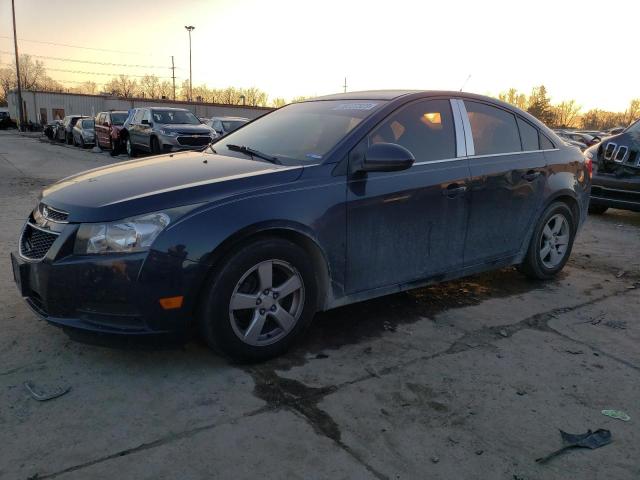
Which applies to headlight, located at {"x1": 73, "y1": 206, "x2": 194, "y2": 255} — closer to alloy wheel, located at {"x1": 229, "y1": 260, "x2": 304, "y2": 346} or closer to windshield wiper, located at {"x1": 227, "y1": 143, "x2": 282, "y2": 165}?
alloy wheel, located at {"x1": 229, "y1": 260, "x2": 304, "y2": 346}

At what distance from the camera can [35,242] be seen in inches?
125

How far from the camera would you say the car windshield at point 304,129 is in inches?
143

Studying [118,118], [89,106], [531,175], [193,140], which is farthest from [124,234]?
[89,106]

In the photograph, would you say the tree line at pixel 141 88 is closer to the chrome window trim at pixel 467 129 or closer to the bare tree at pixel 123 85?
the bare tree at pixel 123 85

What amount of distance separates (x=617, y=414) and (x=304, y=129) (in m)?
2.67

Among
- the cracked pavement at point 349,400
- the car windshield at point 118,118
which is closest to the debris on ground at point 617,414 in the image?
the cracked pavement at point 349,400

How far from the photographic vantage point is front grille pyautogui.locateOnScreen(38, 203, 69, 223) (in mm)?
3015

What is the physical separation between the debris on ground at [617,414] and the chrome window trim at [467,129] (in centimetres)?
206

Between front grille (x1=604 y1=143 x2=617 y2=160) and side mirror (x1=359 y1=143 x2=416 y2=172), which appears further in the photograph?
front grille (x1=604 y1=143 x2=617 y2=160)

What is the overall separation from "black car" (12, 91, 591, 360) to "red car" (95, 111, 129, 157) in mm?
16895

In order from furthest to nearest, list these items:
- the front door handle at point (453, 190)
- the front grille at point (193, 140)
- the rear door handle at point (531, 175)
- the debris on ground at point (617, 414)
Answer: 1. the front grille at point (193, 140)
2. the rear door handle at point (531, 175)
3. the front door handle at point (453, 190)
4. the debris on ground at point (617, 414)

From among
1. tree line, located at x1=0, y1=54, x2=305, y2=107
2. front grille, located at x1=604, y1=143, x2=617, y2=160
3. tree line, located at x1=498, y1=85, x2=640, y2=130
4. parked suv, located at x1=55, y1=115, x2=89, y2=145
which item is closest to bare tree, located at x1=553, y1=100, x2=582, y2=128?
tree line, located at x1=498, y1=85, x2=640, y2=130

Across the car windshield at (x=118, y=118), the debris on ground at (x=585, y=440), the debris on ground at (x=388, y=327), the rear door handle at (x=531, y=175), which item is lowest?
the debris on ground at (x=585, y=440)

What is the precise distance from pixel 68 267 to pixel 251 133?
1934 millimetres
